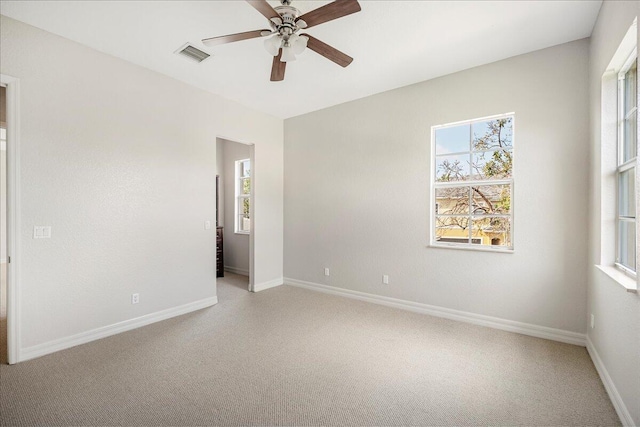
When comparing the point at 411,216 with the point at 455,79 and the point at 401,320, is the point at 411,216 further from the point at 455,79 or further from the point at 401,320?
the point at 455,79

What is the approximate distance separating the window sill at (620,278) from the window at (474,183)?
0.97m

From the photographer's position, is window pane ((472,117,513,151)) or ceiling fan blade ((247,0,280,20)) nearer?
ceiling fan blade ((247,0,280,20))

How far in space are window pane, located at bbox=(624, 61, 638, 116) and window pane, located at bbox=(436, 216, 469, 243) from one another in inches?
68.3

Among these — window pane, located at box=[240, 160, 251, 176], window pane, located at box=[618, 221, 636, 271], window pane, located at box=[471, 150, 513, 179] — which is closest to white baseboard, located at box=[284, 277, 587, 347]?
window pane, located at box=[618, 221, 636, 271]

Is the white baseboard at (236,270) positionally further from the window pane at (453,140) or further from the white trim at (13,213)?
the window pane at (453,140)

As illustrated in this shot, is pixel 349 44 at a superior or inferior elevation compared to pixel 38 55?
superior

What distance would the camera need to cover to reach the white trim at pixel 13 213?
2.55 meters

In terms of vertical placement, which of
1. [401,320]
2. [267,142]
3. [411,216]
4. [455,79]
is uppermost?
[455,79]

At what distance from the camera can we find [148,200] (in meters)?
3.51

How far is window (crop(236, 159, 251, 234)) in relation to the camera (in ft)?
20.5

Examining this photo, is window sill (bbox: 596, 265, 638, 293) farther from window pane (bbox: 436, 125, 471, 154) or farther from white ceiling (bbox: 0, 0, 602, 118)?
white ceiling (bbox: 0, 0, 602, 118)

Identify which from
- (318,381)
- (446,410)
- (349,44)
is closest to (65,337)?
(318,381)

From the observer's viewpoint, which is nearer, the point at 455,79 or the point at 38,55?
the point at 38,55

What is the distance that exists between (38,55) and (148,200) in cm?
160
